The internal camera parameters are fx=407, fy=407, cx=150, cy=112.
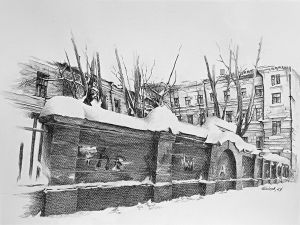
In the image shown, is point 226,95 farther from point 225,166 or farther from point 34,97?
point 34,97

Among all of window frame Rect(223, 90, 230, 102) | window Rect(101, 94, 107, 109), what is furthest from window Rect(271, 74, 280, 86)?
window Rect(101, 94, 107, 109)

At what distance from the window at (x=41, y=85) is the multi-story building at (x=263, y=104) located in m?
1.15


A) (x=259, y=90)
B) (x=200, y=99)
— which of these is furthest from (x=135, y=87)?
(x=259, y=90)

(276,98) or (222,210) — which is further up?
(276,98)

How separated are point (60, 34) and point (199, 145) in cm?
153

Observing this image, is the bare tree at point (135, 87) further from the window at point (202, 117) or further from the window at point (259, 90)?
the window at point (259, 90)

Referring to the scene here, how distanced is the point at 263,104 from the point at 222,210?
1006 mm

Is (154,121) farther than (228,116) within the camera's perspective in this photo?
No

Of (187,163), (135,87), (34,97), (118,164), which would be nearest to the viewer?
(34,97)

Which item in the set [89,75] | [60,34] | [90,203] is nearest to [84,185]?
[90,203]

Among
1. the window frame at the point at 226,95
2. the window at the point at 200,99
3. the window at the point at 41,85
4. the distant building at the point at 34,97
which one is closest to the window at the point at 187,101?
the window at the point at 200,99

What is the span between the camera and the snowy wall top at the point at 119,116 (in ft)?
9.39

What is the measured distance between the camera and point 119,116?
3160 mm

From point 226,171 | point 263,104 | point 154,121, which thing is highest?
point 263,104
